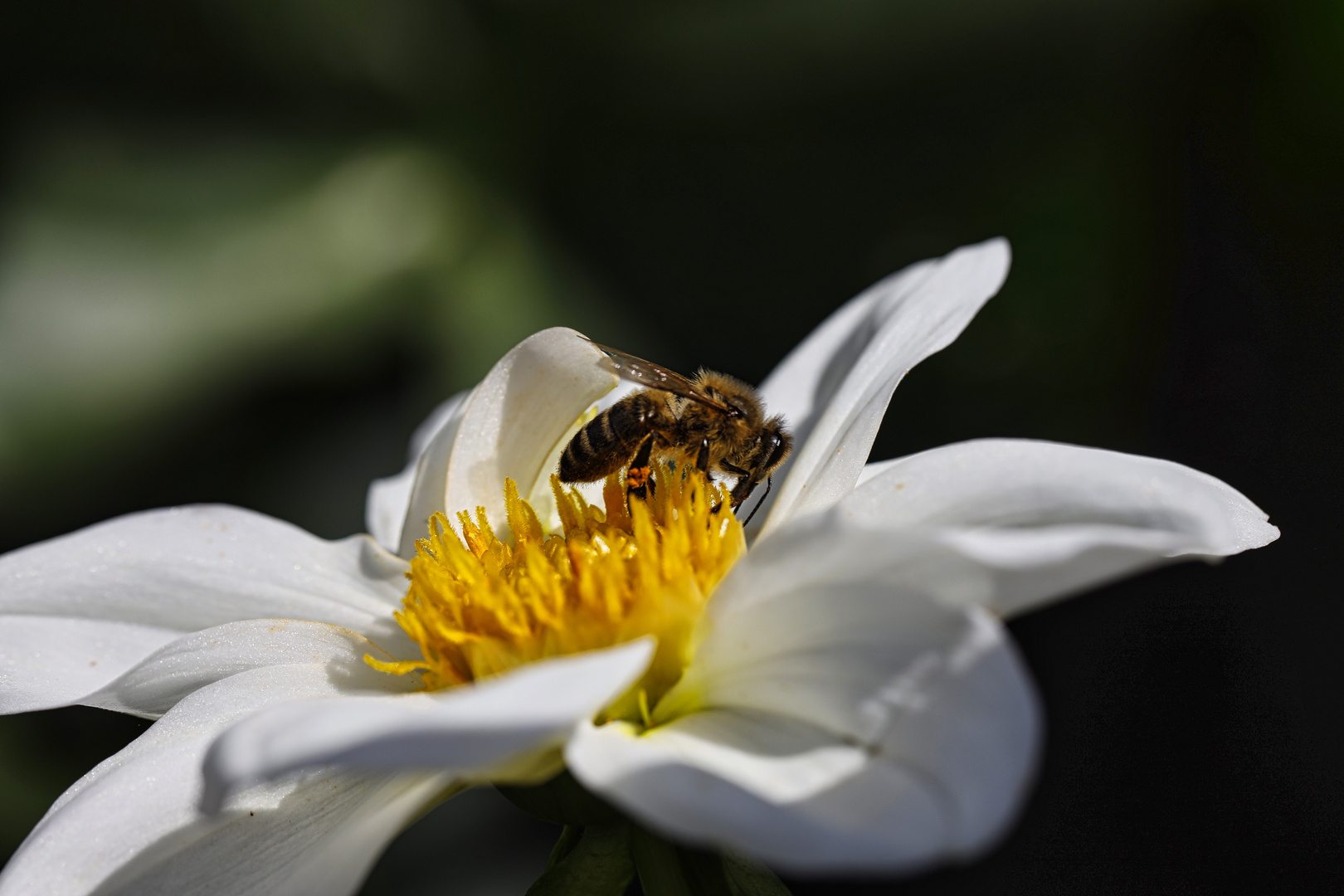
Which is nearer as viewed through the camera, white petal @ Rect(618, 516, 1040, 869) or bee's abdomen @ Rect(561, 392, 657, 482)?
white petal @ Rect(618, 516, 1040, 869)

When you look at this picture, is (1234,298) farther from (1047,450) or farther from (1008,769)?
(1008,769)

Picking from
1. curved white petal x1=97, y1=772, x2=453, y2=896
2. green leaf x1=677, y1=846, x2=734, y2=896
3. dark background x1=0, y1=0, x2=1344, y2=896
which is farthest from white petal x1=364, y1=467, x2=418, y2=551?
dark background x1=0, y1=0, x2=1344, y2=896

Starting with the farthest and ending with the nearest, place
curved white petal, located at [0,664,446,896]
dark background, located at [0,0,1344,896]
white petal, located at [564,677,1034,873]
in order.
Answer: dark background, located at [0,0,1344,896] < curved white petal, located at [0,664,446,896] < white petal, located at [564,677,1034,873]

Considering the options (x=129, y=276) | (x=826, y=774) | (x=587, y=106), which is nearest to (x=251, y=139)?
(x=129, y=276)

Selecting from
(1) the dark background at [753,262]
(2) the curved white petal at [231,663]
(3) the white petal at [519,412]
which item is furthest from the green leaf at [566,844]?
(1) the dark background at [753,262]

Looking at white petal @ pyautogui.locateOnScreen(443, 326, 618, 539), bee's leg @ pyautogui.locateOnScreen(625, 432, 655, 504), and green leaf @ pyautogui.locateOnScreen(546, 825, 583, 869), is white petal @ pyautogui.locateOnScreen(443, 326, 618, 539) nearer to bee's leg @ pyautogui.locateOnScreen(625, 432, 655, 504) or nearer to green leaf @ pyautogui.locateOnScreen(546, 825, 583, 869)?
bee's leg @ pyautogui.locateOnScreen(625, 432, 655, 504)

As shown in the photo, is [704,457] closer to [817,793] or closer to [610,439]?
[610,439]

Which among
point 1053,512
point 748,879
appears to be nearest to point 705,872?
point 748,879

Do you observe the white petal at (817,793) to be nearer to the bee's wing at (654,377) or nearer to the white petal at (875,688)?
the white petal at (875,688)
